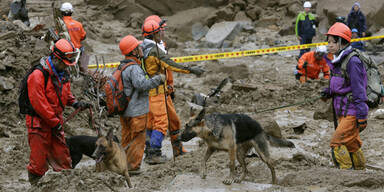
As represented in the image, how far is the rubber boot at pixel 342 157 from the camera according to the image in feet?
18.9

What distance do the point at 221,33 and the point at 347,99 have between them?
15.0 m

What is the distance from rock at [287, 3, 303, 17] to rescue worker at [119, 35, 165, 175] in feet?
52.5

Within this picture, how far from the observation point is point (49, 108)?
5.53 m

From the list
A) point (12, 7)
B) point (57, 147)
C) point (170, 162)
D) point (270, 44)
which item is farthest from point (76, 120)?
point (270, 44)

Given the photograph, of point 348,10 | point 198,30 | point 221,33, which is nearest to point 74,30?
point 221,33

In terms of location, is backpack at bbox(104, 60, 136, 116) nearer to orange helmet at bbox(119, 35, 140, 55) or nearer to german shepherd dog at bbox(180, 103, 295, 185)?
orange helmet at bbox(119, 35, 140, 55)

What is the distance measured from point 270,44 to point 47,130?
14.1 m

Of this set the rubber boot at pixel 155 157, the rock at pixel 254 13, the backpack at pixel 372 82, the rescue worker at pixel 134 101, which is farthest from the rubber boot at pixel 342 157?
Answer: the rock at pixel 254 13

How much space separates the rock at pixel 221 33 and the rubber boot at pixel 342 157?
14114 mm

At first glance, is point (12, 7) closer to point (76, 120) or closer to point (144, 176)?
point (76, 120)

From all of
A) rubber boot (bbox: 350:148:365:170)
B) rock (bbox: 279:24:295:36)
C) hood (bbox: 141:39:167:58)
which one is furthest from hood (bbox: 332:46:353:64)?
rock (bbox: 279:24:295:36)

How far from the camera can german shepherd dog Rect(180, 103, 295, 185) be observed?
18.2ft

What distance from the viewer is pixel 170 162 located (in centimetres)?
739

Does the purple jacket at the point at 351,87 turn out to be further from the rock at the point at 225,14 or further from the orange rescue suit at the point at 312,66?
the rock at the point at 225,14
